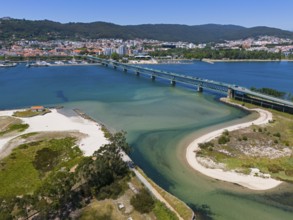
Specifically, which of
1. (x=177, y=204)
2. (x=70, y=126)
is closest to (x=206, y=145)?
(x=177, y=204)

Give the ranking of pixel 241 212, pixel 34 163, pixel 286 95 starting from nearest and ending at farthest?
pixel 241 212, pixel 34 163, pixel 286 95

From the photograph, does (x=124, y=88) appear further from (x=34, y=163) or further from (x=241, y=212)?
(x=241, y=212)

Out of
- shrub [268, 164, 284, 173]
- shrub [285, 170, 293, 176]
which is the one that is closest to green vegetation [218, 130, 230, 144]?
shrub [268, 164, 284, 173]

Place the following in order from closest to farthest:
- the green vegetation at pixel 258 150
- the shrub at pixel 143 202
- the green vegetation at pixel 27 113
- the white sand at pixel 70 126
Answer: the shrub at pixel 143 202 → the green vegetation at pixel 258 150 → the white sand at pixel 70 126 → the green vegetation at pixel 27 113

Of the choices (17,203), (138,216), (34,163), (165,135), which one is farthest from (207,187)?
(34,163)

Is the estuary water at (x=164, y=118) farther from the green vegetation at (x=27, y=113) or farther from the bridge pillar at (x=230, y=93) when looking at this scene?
the green vegetation at (x=27, y=113)

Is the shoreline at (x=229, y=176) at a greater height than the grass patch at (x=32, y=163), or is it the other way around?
the shoreline at (x=229, y=176)

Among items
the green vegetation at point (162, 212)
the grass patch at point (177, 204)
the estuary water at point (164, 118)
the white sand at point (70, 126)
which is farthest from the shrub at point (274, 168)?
the white sand at point (70, 126)

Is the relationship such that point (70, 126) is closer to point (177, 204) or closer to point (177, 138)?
point (177, 138)
